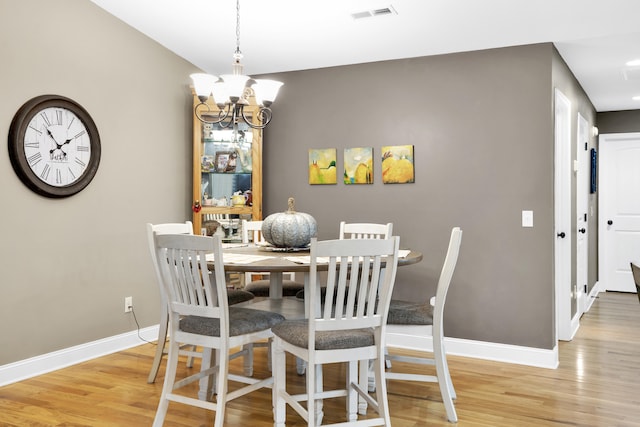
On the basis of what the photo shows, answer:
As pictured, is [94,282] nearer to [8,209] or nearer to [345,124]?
[8,209]

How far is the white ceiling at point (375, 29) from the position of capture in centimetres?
329

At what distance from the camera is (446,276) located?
8.85ft

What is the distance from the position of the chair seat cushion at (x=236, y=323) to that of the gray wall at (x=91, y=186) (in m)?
1.38

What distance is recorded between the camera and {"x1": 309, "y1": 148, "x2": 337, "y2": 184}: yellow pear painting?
177 inches

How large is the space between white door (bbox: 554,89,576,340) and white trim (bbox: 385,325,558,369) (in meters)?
0.66

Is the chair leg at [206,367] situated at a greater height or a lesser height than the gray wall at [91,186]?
lesser

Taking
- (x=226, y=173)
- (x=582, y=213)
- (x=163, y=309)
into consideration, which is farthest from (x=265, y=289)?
(x=582, y=213)

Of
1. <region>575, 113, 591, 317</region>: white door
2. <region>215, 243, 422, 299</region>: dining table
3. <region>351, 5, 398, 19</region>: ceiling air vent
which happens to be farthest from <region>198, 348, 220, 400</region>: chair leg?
<region>575, 113, 591, 317</region>: white door

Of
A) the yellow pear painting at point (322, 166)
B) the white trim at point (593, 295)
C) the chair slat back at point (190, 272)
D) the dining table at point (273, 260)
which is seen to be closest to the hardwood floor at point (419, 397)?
the chair slat back at point (190, 272)

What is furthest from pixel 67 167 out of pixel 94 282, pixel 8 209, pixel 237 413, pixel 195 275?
pixel 237 413

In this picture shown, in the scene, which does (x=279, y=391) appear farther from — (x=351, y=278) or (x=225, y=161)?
(x=225, y=161)

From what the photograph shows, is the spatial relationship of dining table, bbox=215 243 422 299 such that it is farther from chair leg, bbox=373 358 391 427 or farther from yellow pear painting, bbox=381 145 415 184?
yellow pear painting, bbox=381 145 415 184

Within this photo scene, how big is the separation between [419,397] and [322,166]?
218 cm

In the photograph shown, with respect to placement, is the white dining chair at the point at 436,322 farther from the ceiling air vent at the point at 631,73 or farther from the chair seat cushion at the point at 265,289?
the ceiling air vent at the point at 631,73
